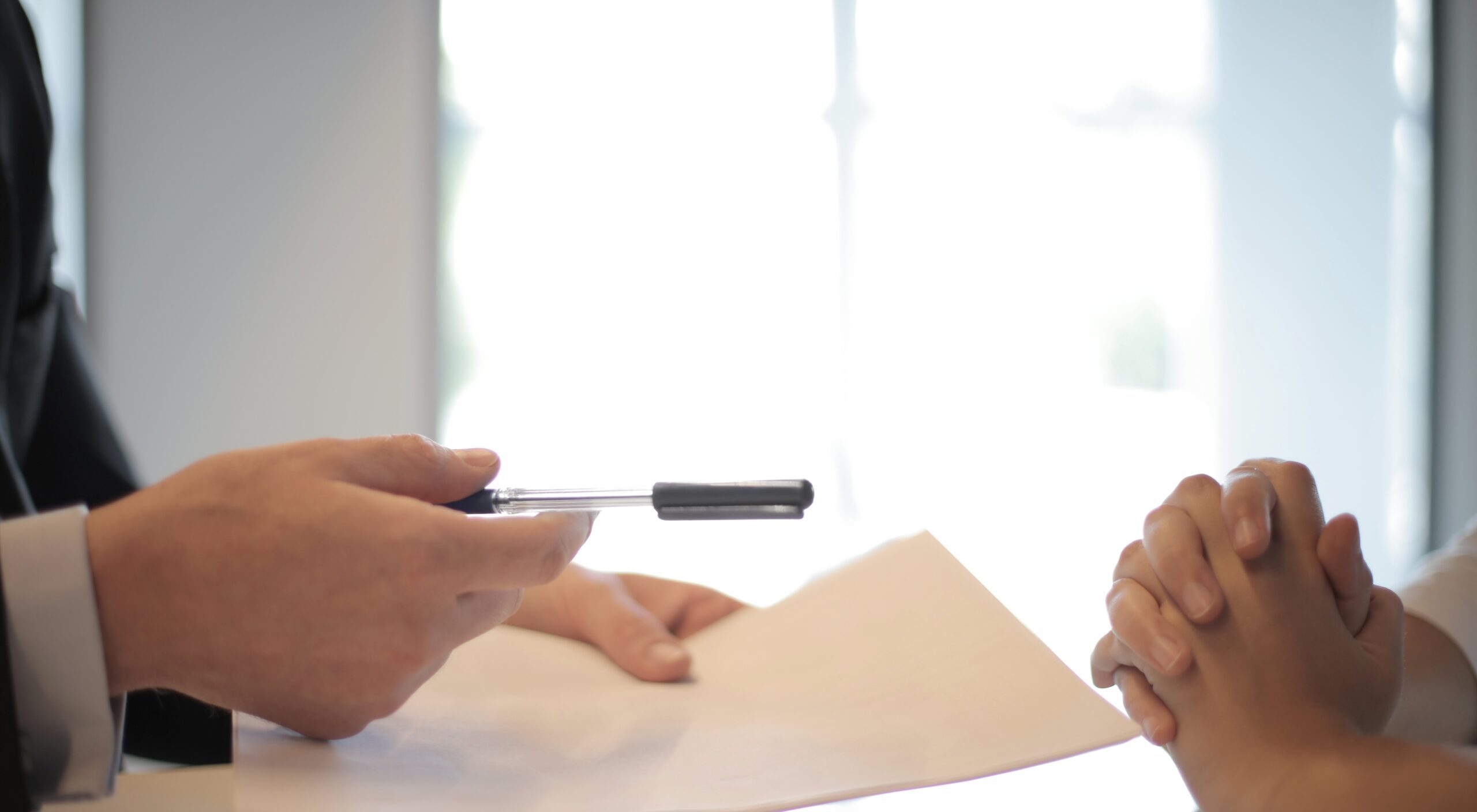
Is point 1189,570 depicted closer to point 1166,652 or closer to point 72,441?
point 1166,652

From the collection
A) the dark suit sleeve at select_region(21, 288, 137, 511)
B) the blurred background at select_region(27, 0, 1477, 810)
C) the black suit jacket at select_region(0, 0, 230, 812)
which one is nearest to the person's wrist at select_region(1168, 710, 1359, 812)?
the black suit jacket at select_region(0, 0, 230, 812)

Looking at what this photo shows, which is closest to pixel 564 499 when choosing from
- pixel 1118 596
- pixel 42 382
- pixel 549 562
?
pixel 549 562

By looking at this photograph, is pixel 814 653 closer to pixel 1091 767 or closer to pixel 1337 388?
pixel 1091 767

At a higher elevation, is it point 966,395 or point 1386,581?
point 966,395

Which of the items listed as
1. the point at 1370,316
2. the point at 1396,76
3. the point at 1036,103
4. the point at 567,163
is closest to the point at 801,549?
the point at 567,163

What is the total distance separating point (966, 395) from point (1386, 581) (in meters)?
1.54

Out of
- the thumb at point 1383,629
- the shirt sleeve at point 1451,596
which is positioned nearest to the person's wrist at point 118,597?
the thumb at point 1383,629

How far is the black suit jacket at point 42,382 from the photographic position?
2.09ft

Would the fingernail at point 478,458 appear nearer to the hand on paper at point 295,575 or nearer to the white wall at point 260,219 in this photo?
the hand on paper at point 295,575

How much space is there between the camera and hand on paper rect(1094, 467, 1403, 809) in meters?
0.39

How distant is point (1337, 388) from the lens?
8.50 feet

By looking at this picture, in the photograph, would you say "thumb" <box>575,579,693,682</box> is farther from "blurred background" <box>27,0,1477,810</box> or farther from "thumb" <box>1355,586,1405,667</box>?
"blurred background" <box>27,0,1477,810</box>

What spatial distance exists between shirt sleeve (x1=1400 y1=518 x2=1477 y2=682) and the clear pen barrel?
59 centimetres

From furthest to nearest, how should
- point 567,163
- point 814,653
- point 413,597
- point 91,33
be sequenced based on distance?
point 567,163, point 91,33, point 814,653, point 413,597
